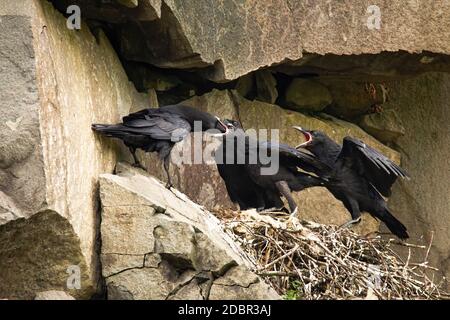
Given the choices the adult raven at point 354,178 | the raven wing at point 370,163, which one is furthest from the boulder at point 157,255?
the adult raven at point 354,178

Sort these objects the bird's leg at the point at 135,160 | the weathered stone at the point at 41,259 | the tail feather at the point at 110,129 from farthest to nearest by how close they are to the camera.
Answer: the bird's leg at the point at 135,160, the tail feather at the point at 110,129, the weathered stone at the point at 41,259

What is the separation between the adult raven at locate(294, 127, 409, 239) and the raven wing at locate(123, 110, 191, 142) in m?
1.68

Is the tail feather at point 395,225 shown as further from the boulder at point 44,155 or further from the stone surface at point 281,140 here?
the boulder at point 44,155

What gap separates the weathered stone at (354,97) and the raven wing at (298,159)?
119 centimetres

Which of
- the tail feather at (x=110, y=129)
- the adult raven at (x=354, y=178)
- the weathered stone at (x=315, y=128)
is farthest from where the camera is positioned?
the weathered stone at (x=315, y=128)

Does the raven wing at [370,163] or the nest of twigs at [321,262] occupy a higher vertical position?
the raven wing at [370,163]

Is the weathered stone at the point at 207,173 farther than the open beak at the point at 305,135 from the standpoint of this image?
No

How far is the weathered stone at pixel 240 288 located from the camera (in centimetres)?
738

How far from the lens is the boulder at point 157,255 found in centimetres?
750

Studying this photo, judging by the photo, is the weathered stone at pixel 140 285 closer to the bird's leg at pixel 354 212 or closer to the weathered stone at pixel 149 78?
the weathered stone at pixel 149 78

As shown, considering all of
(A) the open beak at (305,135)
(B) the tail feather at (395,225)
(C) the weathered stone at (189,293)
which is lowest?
(C) the weathered stone at (189,293)

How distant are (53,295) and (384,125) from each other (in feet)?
16.2

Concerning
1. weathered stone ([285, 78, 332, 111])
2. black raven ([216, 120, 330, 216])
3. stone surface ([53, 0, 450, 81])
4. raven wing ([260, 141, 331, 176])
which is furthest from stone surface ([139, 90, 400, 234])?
stone surface ([53, 0, 450, 81])

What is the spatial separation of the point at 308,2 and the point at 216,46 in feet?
3.27
